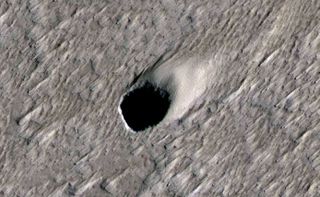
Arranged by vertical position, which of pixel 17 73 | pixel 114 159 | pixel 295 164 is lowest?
pixel 295 164

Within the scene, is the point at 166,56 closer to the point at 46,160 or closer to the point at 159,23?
the point at 159,23

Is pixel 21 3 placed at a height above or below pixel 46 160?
above

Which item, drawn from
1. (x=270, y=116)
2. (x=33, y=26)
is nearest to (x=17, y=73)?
(x=33, y=26)
